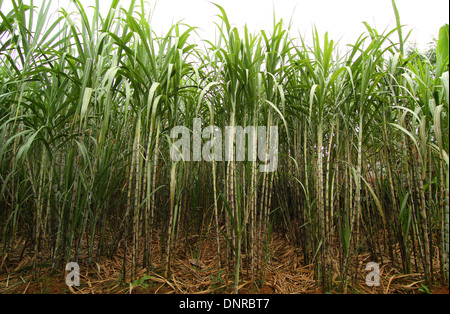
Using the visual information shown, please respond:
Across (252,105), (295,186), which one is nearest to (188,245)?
(295,186)

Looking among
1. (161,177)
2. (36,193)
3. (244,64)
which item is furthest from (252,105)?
(36,193)

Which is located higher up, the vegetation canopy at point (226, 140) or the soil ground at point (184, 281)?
the vegetation canopy at point (226, 140)

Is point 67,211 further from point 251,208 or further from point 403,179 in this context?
point 403,179

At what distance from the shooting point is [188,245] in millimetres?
1228

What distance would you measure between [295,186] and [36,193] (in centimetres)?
104

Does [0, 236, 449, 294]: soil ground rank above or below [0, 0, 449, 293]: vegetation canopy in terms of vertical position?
below

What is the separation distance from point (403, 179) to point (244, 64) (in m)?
0.81

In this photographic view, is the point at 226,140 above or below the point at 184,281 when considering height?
above

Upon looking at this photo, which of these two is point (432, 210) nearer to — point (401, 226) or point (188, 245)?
point (401, 226)

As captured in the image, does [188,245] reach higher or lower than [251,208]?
lower

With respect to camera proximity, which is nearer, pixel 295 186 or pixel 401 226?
pixel 401 226
